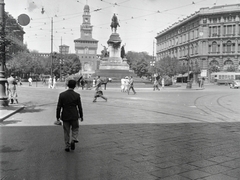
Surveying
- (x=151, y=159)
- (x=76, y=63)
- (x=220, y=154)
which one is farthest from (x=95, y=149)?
(x=76, y=63)

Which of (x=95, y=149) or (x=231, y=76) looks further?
(x=231, y=76)

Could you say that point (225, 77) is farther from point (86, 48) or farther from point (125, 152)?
point (86, 48)

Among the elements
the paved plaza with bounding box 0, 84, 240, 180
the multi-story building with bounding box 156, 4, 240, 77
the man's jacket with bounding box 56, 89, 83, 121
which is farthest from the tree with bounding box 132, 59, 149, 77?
the man's jacket with bounding box 56, 89, 83, 121

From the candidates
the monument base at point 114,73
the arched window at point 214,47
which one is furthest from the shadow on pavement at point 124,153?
the arched window at point 214,47

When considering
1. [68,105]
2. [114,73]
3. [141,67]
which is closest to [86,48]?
[141,67]

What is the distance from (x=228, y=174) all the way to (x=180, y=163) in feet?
2.78

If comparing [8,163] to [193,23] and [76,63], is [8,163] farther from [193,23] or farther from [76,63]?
[76,63]

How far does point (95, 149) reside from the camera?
6000 millimetres

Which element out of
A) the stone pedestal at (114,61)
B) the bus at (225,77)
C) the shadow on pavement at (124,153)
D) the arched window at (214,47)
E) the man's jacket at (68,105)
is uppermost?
the arched window at (214,47)

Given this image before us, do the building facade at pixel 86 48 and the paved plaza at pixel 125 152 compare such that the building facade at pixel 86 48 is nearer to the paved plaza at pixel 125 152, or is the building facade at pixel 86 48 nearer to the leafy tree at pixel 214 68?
the leafy tree at pixel 214 68

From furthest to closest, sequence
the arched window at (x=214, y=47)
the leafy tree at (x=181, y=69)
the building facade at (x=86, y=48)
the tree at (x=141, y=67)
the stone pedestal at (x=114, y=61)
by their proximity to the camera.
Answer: the building facade at (x=86, y=48), the tree at (x=141, y=67), the leafy tree at (x=181, y=69), the arched window at (x=214, y=47), the stone pedestal at (x=114, y=61)

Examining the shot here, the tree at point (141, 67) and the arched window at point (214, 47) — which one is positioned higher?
the arched window at point (214, 47)

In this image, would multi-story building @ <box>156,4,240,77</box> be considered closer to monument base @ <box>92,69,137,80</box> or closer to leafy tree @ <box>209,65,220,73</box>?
leafy tree @ <box>209,65,220,73</box>

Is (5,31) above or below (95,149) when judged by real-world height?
above
